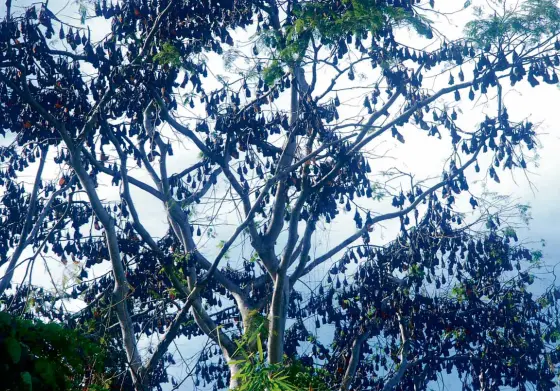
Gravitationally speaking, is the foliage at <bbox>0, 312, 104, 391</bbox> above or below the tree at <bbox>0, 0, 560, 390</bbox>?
below

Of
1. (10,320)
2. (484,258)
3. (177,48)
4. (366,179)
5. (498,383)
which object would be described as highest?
(177,48)

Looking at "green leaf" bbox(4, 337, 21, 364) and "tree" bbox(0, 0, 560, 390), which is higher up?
"tree" bbox(0, 0, 560, 390)

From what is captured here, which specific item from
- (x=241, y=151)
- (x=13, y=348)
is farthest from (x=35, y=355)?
(x=241, y=151)

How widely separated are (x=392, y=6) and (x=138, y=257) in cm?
451

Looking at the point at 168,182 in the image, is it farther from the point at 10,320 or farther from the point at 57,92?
the point at 10,320

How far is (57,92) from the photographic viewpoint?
8.24 meters

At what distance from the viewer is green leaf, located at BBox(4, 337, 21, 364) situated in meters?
2.74

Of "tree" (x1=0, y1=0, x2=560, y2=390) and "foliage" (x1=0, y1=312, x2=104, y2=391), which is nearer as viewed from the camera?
"foliage" (x1=0, y1=312, x2=104, y2=391)

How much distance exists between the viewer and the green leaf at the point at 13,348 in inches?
108

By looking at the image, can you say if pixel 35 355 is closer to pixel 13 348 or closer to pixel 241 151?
pixel 13 348

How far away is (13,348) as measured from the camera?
9.05 ft

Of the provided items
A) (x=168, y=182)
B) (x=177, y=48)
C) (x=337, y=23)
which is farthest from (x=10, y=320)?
(x=168, y=182)

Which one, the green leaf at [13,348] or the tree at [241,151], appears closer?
the green leaf at [13,348]

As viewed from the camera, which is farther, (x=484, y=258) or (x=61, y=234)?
(x=484, y=258)
